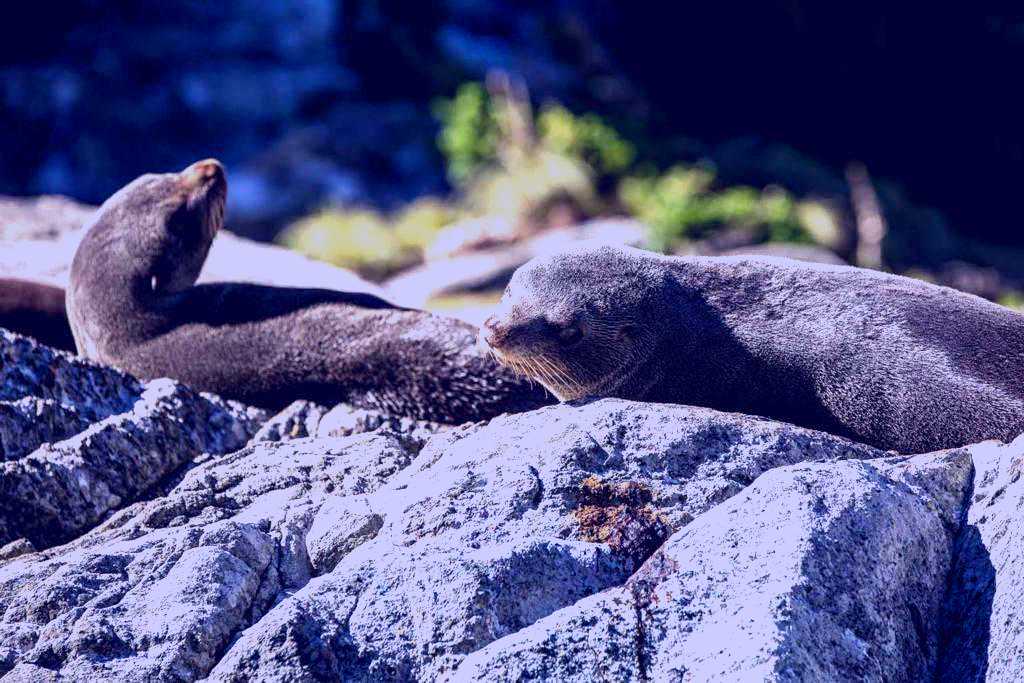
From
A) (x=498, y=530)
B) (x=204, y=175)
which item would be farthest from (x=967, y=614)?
(x=204, y=175)

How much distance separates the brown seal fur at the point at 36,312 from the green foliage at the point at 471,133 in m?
18.0

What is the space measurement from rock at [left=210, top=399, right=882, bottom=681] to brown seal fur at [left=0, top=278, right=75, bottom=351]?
4.16m

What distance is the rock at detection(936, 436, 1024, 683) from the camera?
135 inches

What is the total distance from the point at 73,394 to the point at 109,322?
1.64 meters

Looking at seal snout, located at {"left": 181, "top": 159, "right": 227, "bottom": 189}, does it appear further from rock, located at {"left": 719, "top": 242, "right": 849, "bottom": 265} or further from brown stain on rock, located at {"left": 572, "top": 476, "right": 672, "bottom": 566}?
rock, located at {"left": 719, "top": 242, "right": 849, "bottom": 265}

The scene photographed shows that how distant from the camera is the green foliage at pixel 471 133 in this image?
25.9 m

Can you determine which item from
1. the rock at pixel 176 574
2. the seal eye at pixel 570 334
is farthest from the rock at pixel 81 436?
the seal eye at pixel 570 334

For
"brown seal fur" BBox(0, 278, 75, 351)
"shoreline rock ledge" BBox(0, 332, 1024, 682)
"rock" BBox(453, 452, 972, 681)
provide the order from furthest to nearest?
"brown seal fur" BBox(0, 278, 75, 351) → "shoreline rock ledge" BBox(0, 332, 1024, 682) → "rock" BBox(453, 452, 972, 681)

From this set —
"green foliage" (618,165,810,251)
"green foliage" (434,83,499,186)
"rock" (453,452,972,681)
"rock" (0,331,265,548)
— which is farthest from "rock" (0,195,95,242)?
"green foliage" (434,83,499,186)

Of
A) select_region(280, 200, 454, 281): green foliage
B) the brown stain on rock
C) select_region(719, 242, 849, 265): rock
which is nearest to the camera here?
the brown stain on rock

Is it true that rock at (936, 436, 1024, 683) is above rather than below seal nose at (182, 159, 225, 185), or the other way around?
below

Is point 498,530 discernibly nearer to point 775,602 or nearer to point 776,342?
point 775,602

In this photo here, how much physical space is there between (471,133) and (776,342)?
21.1m

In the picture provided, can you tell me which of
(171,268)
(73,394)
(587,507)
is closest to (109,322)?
(171,268)
